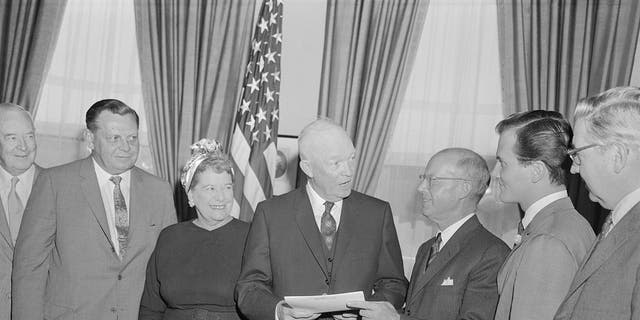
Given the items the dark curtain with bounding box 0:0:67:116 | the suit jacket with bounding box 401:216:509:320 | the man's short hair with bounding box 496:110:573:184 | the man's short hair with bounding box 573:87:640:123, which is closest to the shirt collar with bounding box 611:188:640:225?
the man's short hair with bounding box 573:87:640:123

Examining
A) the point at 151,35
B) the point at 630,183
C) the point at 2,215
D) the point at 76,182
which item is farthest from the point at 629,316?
the point at 151,35

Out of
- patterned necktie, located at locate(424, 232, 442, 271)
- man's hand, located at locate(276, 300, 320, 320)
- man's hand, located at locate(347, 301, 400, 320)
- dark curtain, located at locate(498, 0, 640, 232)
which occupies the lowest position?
man's hand, located at locate(276, 300, 320, 320)

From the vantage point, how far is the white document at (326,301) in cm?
338

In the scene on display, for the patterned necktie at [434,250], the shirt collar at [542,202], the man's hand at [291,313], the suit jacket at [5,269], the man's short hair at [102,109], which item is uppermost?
the man's short hair at [102,109]

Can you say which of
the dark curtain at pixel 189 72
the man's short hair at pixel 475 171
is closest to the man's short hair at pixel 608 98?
the man's short hair at pixel 475 171

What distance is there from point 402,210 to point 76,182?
337cm

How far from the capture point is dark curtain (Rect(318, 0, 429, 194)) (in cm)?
688

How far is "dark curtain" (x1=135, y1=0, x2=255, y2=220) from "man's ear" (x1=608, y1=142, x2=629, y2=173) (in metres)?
5.36

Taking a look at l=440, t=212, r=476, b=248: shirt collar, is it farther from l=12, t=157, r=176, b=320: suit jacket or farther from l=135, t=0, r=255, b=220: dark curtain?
l=135, t=0, r=255, b=220: dark curtain

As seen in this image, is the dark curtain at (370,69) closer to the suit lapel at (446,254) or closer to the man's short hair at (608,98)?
the suit lapel at (446,254)

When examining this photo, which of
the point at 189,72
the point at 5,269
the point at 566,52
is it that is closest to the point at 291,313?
the point at 5,269

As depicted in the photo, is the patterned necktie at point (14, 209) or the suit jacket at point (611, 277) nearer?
the suit jacket at point (611, 277)

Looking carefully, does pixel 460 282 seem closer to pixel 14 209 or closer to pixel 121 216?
pixel 121 216

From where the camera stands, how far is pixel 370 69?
6922 millimetres
